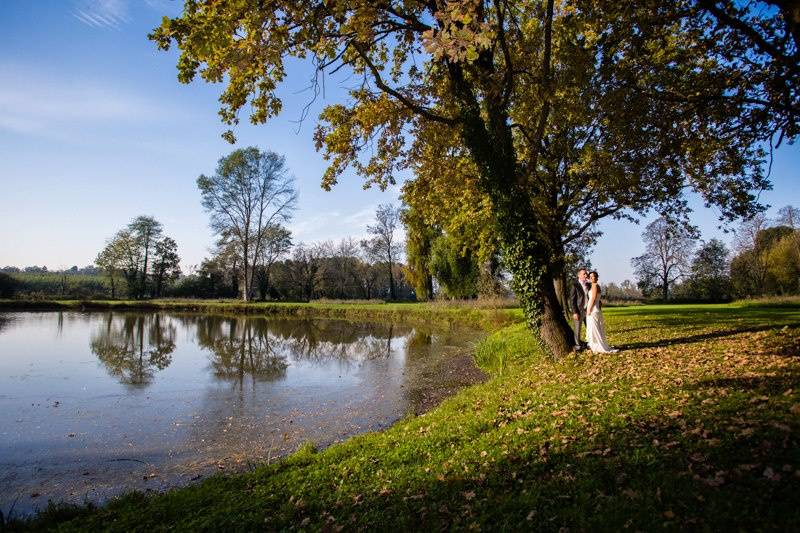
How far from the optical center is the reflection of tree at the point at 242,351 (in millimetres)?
15320

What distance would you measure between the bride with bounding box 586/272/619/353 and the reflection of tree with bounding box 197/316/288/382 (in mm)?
9956

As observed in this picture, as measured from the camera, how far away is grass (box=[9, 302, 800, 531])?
3660mm

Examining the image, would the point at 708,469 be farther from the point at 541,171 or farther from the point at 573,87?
the point at 541,171

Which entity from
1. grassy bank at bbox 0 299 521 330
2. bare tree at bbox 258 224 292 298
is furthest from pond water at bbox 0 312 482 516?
bare tree at bbox 258 224 292 298

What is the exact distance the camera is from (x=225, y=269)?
207 ft

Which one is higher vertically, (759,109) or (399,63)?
(399,63)

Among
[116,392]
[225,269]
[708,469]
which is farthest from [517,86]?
[225,269]

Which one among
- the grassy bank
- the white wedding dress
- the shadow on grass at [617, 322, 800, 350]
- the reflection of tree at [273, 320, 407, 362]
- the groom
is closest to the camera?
the white wedding dress

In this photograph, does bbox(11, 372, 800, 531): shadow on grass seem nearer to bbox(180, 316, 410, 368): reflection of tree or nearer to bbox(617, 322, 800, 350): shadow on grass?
bbox(617, 322, 800, 350): shadow on grass

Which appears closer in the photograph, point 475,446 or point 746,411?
point 746,411

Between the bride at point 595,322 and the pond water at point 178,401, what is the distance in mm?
4027

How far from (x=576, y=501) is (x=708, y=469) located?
1294 mm

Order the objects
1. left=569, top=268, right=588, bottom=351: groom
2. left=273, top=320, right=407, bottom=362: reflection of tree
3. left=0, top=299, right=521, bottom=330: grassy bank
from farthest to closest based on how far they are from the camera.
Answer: left=0, top=299, right=521, bottom=330: grassy bank → left=273, top=320, right=407, bottom=362: reflection of tree → left=569, top=268, right=588, bottom=351: groom

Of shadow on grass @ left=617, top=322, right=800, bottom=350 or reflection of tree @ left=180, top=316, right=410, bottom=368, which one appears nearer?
shadow on grass @ left=617, top=322, right=800, bottom=350
